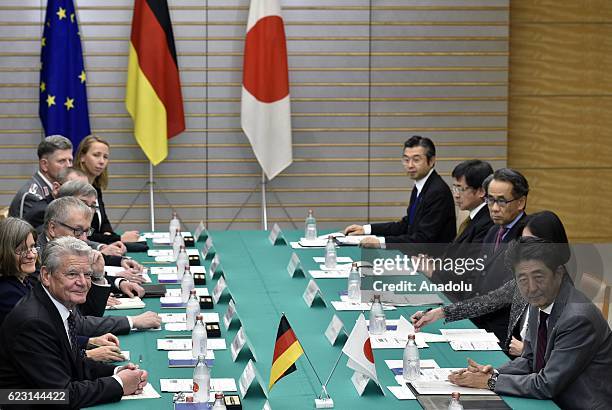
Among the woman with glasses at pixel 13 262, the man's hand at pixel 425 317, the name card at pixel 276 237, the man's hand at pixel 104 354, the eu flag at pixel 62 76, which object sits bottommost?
the man's hand at pixel 104 354

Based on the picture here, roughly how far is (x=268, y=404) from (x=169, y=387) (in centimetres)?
50

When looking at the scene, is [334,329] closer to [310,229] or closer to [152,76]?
[310,229]

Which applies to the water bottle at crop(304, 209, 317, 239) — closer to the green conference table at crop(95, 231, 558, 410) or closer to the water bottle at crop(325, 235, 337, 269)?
the green conference table at crop(95, 231, 558, 410)

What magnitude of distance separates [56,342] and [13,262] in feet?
2.66

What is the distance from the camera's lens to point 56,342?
3715 millimetres

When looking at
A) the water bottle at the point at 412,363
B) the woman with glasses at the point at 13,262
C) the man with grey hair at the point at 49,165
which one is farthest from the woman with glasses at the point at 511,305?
the man with grey hair at the point at 49,165

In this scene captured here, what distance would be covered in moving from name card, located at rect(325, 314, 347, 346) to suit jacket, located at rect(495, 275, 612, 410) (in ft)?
3.24

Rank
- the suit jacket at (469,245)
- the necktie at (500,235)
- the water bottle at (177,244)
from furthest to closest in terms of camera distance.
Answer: the water bottle at (177,244), the suit jacket at (469,245), the necktie at (500,235)

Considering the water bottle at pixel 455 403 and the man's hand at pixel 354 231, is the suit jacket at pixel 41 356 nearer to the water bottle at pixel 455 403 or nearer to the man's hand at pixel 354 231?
the water bottle at pixel 455 403

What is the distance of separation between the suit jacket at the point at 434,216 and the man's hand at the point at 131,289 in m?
2.20

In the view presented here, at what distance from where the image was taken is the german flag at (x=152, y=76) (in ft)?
29.6

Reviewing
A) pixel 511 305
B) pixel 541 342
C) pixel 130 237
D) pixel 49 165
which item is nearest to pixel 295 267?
pixel 511 305

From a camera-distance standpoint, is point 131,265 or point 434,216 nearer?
point 131,265

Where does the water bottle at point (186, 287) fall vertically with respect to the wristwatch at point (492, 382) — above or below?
above
